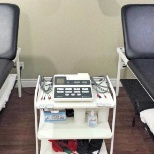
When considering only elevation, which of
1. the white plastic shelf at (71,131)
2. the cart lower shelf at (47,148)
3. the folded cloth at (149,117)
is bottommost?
the cart lower shelf at (47,148)

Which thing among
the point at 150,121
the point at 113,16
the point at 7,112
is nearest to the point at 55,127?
the point at 150,121

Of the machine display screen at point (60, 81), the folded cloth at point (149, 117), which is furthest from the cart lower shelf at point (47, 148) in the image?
the machine display screen at point (60, 81)

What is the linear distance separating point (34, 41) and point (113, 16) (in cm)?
79

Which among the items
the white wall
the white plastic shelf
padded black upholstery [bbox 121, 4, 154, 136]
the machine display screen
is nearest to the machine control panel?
the machine display screen

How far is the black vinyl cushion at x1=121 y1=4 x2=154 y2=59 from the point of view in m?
2.10

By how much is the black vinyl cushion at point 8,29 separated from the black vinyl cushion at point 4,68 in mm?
72

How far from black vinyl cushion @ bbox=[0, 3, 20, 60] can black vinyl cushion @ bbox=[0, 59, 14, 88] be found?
0.23 ft

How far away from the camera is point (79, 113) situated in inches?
62.9

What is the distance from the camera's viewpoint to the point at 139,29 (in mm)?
2145

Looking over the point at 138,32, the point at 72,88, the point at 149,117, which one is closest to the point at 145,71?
the point at 149,117

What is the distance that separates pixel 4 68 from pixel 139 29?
1142 mm

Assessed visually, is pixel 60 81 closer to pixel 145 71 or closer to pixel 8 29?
pixel 145 71

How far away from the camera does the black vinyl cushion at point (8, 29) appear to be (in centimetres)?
205

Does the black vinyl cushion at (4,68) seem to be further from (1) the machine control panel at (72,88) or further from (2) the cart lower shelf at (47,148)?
(2) the cart lower shelf at (47,148)
